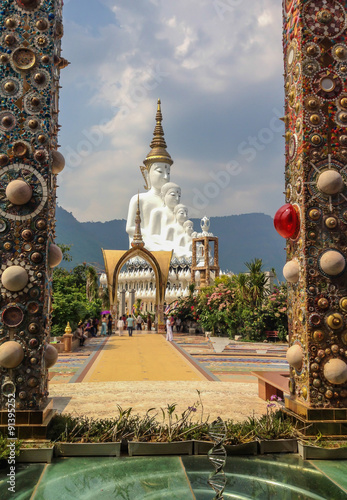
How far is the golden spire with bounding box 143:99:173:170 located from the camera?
38.9m

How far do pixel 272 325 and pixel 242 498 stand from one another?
Result: 14.5m

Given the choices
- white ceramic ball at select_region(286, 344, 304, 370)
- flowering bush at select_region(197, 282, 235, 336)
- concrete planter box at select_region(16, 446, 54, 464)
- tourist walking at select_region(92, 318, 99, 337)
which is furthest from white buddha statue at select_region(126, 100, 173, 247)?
concrete planter box at select_region(16, 446, 54, 464)

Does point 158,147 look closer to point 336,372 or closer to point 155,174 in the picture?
point 155,174

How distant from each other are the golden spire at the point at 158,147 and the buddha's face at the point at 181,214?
4.23m

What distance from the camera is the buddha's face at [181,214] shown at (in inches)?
1513

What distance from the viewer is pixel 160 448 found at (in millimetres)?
4570

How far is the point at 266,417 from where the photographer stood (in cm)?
511

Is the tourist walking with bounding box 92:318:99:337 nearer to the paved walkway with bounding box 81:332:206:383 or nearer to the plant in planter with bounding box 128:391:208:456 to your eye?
the paved walkway with bounding box 81:332:206:383

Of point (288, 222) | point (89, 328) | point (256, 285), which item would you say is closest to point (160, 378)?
point (288, 222)

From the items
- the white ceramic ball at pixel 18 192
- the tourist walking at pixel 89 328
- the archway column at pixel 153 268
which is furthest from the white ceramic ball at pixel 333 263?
the archway column at pixel 153 268

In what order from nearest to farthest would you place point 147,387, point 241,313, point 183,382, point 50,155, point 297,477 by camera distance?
1. point 297,477
2. point 50,155
3. point 147,387
4. point 183,382
5. point 241,313


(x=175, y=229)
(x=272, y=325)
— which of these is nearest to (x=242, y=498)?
(x=272, y=325)

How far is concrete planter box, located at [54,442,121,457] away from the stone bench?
2.37 meters

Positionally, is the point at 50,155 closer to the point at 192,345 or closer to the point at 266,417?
the point at 266,417
